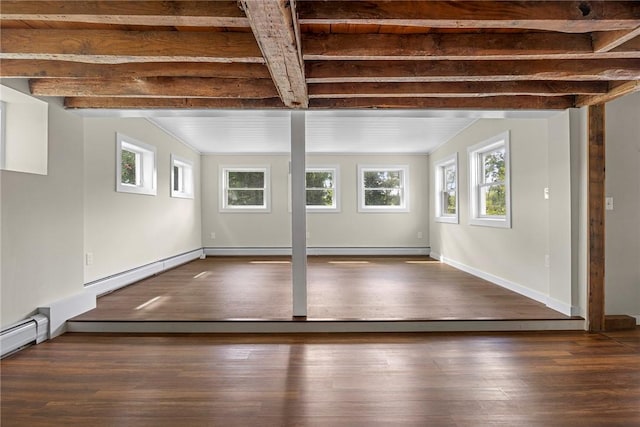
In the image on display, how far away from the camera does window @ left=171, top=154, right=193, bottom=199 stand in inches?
220

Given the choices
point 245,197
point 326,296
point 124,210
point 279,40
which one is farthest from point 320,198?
point 279,40

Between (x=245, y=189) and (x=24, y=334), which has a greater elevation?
(x=245, y=189)

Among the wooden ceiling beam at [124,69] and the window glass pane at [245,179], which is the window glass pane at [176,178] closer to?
the window glass pane at [245,179]

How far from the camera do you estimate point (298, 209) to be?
296cm

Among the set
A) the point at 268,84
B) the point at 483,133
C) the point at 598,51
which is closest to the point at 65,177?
the point at 268,84

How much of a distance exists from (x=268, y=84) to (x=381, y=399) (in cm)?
235

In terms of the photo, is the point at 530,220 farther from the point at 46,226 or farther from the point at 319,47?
the point at 46,226

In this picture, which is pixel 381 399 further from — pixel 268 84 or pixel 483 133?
pixel 483 133

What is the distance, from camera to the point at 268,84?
253 centimetres

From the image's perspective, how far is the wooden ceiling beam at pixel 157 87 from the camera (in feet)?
8.07

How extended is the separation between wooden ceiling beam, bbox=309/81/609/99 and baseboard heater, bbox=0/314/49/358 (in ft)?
9.51

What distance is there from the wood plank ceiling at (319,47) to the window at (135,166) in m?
1.59

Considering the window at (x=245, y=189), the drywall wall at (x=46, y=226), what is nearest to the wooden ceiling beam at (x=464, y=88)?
the drywall wall at (x=46, y=226)

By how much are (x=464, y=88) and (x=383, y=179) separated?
4.54 metres
